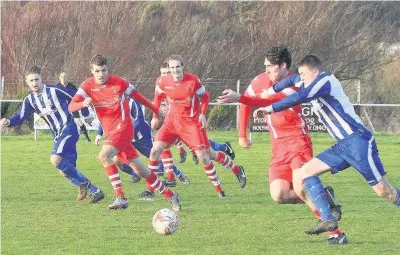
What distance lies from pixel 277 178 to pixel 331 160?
0.95 metres

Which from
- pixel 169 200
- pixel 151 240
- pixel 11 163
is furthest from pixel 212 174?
pixel 11 163

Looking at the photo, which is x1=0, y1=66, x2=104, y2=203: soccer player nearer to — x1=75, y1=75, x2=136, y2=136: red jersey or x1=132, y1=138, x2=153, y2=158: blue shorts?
x1=75, y1=75, x2=136, y2=136: red jersey

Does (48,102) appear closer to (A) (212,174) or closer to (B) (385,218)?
(A) (212,174)

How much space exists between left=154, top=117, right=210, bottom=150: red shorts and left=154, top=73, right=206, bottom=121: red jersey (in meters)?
0.11

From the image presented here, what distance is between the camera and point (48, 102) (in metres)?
12.4

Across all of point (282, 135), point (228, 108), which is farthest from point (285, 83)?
point (228, 108)

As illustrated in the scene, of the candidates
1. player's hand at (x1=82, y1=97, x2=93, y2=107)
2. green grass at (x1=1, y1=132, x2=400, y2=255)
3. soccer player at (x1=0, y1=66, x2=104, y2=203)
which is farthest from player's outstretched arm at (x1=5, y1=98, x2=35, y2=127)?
player's hand at (x1=82, y1=97, x2=93, y2=107)

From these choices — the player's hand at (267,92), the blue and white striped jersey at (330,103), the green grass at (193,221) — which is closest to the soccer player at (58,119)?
the green grass at (193,221)

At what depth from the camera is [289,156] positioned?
9.54m

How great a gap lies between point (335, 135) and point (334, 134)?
0.06 feet

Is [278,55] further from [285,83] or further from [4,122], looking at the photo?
[4,122]

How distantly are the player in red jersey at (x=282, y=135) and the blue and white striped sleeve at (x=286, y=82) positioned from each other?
102 mm

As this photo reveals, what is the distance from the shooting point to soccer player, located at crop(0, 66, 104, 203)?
12219 millimetres

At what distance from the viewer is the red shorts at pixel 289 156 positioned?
9500mm
